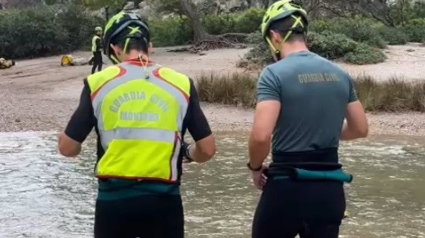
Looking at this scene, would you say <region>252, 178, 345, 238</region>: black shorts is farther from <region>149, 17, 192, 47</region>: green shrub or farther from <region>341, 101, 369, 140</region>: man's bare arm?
<region>149, 17, 192, 47</region>: green shrub

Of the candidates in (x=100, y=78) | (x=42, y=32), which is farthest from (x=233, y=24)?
(x=100, y=78)

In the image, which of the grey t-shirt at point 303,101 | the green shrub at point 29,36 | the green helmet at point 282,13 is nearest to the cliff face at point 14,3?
the green shrub at point 29,36

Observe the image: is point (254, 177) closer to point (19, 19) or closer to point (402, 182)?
point (402, 182)

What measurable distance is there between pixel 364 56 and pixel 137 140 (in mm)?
21661

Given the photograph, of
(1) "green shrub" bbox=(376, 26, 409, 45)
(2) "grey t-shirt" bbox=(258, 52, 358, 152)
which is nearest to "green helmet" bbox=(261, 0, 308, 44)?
(2) "grey t-shirt" bbox=(258, 52, 358, 152)

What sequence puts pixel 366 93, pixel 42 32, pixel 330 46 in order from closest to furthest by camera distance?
pixel 366 93 < pixel 330 46 < pixel 42 32

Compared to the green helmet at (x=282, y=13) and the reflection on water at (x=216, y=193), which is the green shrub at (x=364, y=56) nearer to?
the reflection on water at (x=216, y=193)

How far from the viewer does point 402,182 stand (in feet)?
31.6

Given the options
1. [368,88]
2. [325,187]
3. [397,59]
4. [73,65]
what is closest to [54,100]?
[368,88]

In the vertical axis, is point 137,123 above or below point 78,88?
above

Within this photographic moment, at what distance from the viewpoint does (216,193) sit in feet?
29.3

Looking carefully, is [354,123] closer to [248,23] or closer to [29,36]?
[29,36]

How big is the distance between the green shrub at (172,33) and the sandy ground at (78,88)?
143 inches

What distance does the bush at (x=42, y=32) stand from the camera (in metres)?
31.7
